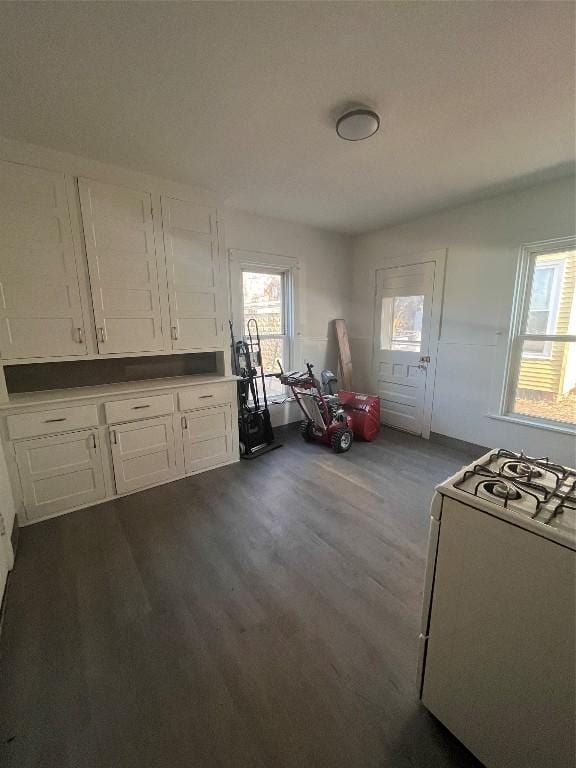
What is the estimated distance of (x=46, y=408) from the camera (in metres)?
2.29

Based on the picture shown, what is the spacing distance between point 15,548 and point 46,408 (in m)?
0.94

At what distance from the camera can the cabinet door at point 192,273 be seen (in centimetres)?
276

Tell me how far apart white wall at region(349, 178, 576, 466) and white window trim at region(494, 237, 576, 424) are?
5 cm

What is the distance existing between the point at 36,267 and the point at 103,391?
1011 millimetres

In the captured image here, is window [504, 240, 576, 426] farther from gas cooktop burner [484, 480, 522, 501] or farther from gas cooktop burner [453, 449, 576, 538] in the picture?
gas cooktop burner [484, 480, 522, 501]

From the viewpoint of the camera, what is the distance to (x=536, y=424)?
299cm

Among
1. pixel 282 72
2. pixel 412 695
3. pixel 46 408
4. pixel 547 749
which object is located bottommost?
pixel 412 695

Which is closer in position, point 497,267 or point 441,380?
point 497,267

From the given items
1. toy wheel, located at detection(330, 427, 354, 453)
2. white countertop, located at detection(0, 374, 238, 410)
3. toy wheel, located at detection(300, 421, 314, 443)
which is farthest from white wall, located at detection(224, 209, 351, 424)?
white countertop, located at detection(0, 374, 238, 410)

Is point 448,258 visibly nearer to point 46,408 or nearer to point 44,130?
point 44,130

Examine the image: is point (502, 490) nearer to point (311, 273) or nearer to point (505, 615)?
point (505, 615)

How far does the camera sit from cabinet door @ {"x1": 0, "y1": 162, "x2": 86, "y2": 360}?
6.93ft

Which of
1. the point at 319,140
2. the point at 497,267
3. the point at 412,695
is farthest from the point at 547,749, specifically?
the point at 497,267

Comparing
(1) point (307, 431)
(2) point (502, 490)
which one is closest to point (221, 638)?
(2) point (502, 490)
